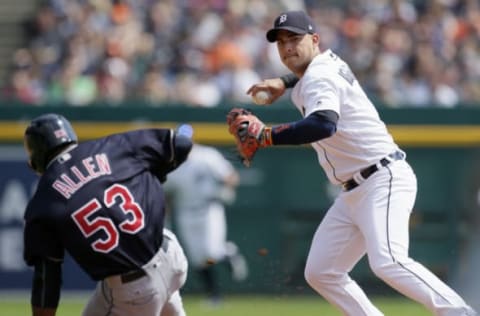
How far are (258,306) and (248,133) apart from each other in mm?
5878

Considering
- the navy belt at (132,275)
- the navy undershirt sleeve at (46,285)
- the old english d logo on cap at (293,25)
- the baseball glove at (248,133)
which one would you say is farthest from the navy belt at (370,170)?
the navy undershirt sleeve at (46,285)

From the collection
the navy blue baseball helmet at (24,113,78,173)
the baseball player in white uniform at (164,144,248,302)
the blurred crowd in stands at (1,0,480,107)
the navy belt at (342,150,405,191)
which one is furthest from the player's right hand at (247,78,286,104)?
the blurred crowd in stands at (1,0,480,107)

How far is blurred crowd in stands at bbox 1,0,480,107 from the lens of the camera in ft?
49.3

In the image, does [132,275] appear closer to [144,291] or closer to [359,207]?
[144,291]

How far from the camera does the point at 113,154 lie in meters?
6.27

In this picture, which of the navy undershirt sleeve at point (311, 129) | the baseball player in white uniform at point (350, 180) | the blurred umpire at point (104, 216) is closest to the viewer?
the blurred umpire at point (104, 216)

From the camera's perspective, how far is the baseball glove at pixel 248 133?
7012 mm

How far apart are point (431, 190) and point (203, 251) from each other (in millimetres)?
2714

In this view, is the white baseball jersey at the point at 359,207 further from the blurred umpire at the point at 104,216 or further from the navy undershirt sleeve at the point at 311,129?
the blurred umpire at the point at 104,216

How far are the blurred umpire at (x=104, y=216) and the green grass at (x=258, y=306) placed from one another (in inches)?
205

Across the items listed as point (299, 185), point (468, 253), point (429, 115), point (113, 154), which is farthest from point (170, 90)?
point (113, 154)

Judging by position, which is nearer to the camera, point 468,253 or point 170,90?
point 468,253

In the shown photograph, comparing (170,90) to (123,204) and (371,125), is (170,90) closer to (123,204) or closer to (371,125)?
(371,125)

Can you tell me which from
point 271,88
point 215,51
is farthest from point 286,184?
point 271,88
